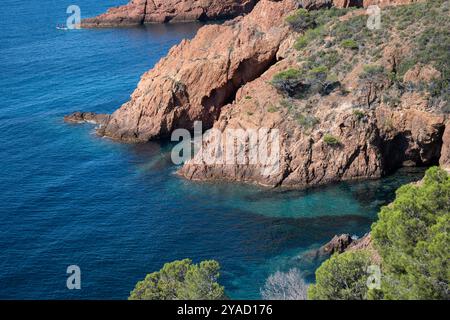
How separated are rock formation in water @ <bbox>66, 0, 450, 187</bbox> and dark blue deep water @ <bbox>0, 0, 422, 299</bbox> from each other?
2.47 metres

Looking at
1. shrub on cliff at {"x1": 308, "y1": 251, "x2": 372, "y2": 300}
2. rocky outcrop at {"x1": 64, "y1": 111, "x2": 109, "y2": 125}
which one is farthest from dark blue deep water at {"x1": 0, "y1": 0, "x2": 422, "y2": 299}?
shrub on cliff at {"x1": 308, "y1": 251, "x2": 372, "y2": 300}

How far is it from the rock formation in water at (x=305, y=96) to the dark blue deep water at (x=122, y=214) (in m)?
2.47

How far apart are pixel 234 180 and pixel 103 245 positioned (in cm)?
1681

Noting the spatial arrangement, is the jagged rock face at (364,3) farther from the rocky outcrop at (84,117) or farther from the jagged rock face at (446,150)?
the rocky outcrop at (84,117)

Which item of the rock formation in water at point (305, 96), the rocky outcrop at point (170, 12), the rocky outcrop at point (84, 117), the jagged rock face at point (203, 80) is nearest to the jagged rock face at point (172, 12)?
the rocky outcrop at point (170, 12)

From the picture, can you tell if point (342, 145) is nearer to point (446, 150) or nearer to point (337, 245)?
point (446, 150)

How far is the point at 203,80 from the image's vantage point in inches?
3093

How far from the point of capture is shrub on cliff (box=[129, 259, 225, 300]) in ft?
120

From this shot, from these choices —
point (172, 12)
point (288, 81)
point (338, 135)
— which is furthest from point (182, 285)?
point (172, 12)

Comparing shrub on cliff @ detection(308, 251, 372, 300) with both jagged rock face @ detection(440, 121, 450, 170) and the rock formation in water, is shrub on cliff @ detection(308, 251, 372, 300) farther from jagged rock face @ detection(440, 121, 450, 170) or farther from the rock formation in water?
jagged rock face @ detection(440, 121, 450, 170)

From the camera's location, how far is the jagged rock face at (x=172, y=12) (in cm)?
14038

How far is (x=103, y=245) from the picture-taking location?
183 ft
